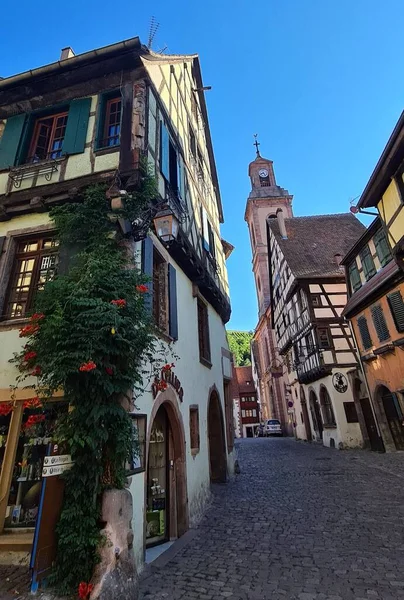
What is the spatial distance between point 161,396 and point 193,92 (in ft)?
33.9

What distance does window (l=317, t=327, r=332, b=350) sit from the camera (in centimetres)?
1610

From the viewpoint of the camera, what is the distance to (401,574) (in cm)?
370

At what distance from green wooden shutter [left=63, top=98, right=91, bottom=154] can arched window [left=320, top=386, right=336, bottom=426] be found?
15.4 meters

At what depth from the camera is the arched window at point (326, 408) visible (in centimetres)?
1628

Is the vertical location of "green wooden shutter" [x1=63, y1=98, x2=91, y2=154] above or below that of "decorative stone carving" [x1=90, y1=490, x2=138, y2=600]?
above


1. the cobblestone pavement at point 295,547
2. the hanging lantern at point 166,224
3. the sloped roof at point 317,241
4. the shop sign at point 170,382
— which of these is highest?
the sloped roof at point 317,241

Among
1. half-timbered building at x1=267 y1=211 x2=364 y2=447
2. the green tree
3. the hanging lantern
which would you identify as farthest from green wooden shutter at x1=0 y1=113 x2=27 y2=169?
the green tree

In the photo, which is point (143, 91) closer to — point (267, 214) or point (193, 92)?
point (193, 92)

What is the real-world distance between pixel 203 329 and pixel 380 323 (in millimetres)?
7053

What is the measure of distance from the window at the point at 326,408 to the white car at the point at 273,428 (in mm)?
13729

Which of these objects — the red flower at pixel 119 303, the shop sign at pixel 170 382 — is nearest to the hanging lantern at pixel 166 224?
the red flower at pixel 119 303

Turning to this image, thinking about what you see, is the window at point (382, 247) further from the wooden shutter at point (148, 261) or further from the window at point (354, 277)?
the wooden shutter at point (148, 261)

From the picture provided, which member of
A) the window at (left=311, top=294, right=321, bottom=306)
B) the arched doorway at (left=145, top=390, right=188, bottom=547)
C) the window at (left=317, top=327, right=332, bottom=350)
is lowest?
the arched doorway at (left=145, top=390, right=188, bottom=547)

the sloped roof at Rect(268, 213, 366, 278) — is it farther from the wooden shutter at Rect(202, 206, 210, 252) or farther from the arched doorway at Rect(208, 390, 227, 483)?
the arched doorway at Rect(208, 390, 227, 483)
